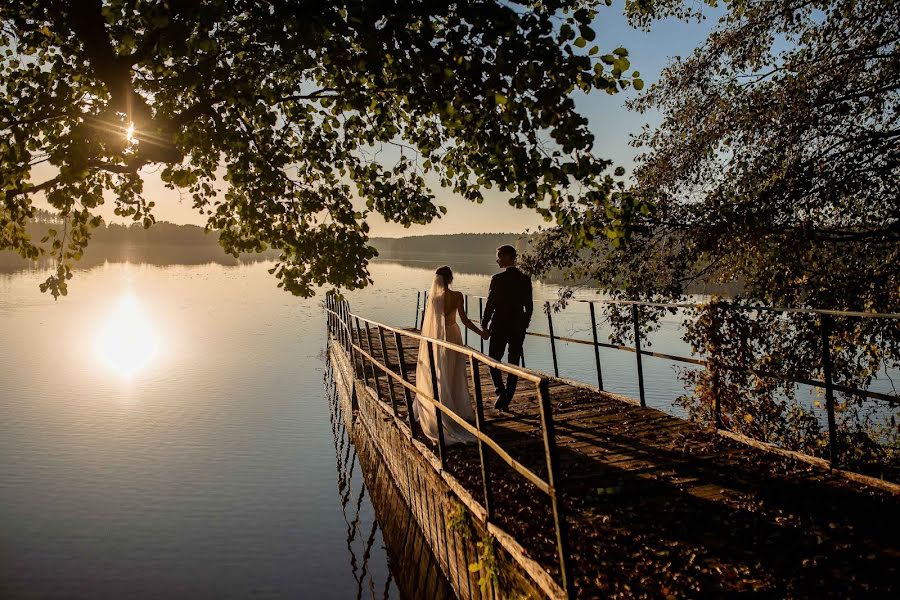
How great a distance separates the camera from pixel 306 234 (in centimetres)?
871

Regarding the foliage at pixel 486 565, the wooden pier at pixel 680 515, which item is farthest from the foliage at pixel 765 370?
the foliage at pixel 486 565

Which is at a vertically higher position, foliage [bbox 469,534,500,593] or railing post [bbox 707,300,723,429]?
railing post [bbox 707,300,723,429]

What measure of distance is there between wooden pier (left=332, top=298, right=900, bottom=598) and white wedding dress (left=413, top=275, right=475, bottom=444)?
320 millimetres

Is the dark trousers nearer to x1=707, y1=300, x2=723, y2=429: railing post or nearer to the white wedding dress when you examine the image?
the white wedding dress

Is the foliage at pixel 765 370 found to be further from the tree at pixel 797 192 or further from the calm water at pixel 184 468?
the calm water at pixel 184 468

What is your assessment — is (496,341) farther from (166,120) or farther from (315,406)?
(315,406)

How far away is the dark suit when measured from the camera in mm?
8125

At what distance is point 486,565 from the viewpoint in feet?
15.5

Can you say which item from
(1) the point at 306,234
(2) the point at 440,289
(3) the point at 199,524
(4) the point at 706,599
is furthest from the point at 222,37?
(3) the point at 199,524

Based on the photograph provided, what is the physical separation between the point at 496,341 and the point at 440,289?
1.16 meters

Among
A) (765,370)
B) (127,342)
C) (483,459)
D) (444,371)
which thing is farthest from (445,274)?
(127,342)

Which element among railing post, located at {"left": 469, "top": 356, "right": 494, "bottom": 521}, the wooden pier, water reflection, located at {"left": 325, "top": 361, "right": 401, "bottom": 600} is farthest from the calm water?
railing post, located at {"left": 469, "top": 356, "right": 494, "bottom": 521}

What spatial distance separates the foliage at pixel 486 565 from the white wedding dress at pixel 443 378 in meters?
2.20

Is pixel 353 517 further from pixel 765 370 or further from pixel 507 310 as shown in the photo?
pixel 765 370
